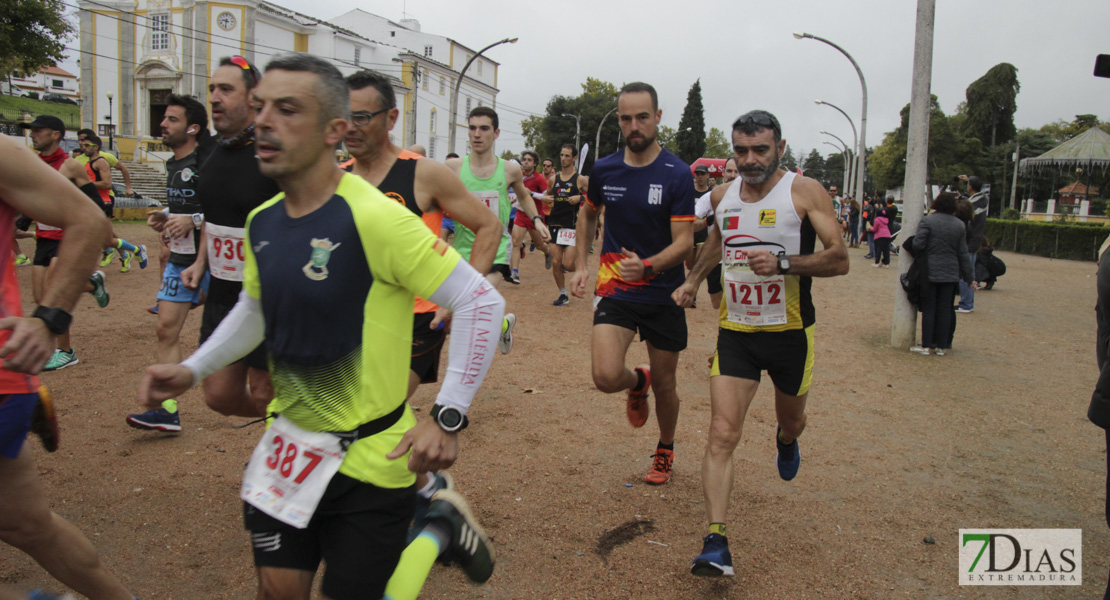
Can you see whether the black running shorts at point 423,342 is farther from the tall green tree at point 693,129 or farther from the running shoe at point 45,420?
the tall green tree at point 693,129

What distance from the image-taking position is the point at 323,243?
2189mm

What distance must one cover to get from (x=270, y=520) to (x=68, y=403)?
5.04 m

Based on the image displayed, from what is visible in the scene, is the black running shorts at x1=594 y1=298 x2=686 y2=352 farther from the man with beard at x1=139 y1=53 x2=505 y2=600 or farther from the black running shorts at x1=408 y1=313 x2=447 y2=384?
the man with beard at x1=139 y1=53 x2=505 y2=600

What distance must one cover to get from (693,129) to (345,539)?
96498 mm

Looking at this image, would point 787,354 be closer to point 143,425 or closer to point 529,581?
point 529,581

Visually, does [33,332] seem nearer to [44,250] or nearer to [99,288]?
[99,288]

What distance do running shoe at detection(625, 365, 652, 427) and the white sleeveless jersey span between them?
0.93 m

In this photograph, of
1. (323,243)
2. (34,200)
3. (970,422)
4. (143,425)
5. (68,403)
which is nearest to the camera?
(323,243)

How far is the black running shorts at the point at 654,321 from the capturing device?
4.88 metres

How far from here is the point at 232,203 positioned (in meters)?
4.10

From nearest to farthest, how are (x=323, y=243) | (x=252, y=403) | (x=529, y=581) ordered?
(x=323, y=243)
(x=529, y=581)
(x=252, y=403)

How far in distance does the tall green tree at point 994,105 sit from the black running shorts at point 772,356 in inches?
3354

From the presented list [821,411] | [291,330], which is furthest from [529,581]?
[821,411]

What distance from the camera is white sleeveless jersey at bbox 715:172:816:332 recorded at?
4.23 meters
